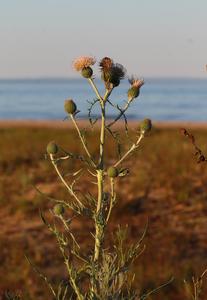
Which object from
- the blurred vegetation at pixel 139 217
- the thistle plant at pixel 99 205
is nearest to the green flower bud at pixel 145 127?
the thistle plant at pixel 99 205

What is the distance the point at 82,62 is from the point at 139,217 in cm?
1025

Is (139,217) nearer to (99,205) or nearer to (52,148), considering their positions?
(52,148)

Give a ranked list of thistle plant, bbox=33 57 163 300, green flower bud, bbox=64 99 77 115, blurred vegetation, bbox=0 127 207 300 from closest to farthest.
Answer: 1. thistle plant, bbox=33 57 163 300
2. green flower bud, bbox=64 99 77 115
3. blurred vegetation, bbox=0 127 207 300

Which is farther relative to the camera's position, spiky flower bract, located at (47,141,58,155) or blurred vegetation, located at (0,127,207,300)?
blurred vegetation, located at (0,127,207,300)

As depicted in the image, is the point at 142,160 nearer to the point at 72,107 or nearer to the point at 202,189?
the point at 202,189

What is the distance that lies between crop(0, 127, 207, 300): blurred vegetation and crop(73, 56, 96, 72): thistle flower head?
141 inches

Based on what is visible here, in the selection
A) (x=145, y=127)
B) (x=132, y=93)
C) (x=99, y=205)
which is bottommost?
(x=99, y=205)

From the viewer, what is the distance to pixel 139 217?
13.2m

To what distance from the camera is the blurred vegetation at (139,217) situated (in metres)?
9.20

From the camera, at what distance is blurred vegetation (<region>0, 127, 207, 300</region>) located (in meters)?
9.20

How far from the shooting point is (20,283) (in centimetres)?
891

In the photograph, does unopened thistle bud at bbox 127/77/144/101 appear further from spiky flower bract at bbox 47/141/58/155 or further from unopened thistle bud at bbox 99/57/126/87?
spiky flower bract at bbox 47/141/58/155

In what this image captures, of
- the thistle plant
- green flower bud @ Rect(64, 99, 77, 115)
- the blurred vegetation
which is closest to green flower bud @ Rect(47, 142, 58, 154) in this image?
the thistle plant

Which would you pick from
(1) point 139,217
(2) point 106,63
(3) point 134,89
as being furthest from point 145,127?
(1) point 139,217
